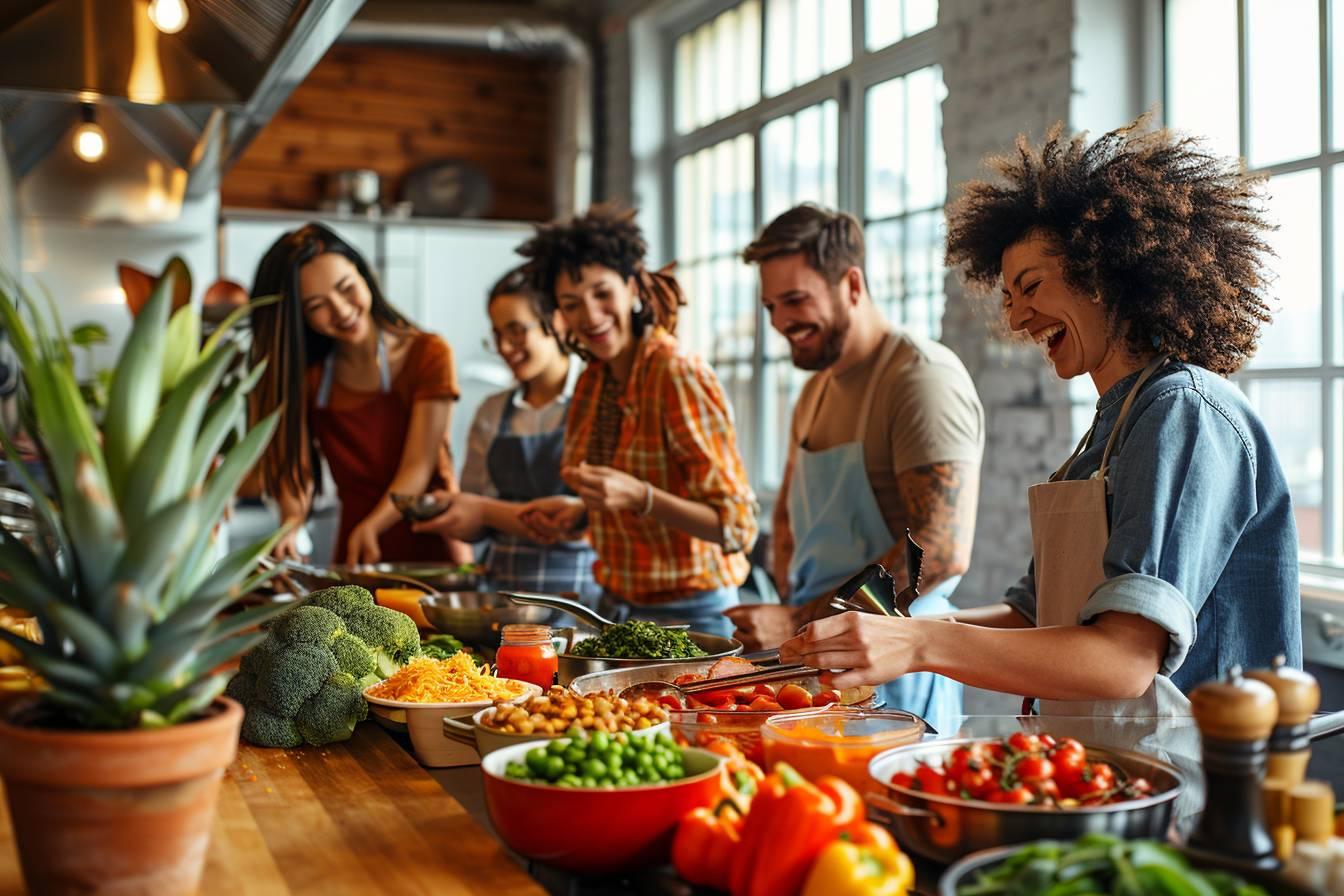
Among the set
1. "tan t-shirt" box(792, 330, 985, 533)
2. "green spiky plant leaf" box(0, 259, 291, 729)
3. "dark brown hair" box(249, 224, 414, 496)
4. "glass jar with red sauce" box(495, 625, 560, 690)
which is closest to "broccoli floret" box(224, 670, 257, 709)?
"glass jar with red sauce" box(495, 625, 560, 690)

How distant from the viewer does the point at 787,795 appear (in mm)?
1156

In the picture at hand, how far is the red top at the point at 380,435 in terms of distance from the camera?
3793 mm

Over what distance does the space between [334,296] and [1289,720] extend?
299cm

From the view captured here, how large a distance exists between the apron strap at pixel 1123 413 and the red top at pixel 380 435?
7.63 feet

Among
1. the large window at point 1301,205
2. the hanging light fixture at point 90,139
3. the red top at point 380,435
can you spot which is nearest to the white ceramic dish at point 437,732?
the red top at point 380,435

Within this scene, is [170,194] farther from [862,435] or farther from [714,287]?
[862,435]

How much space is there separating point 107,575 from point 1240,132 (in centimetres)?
351

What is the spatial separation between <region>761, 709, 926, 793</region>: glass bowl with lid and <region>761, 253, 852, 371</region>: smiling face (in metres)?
1.50

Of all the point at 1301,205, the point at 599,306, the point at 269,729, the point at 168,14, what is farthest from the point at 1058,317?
the point at 168,14

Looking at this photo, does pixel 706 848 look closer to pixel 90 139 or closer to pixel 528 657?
pixel 528 657

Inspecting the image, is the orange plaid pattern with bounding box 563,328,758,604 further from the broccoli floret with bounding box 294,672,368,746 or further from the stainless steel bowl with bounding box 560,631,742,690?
the broccoli floret with bounding box 294,672,368,746

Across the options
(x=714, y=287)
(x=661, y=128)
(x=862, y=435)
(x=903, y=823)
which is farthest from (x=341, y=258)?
(x=661, y=128)

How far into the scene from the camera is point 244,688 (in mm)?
1906

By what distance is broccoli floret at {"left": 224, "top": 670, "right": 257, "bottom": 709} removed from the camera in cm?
189
